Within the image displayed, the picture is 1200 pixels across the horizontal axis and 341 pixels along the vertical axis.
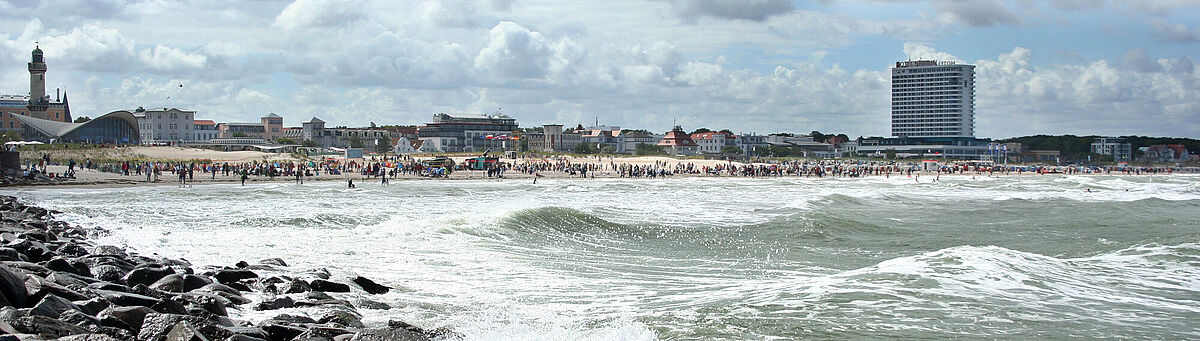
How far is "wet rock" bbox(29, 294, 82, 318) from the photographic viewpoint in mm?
6832

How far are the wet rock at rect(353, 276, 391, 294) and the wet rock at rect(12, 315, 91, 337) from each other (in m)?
4.65

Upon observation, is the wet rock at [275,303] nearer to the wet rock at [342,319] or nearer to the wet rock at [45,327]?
the wet rock at [342,319]

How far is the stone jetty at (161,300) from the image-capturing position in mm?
6547

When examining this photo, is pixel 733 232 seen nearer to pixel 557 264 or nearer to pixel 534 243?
pixel 534 243

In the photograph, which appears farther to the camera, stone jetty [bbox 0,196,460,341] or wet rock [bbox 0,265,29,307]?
wet rock [bbox 0,265,29,307]

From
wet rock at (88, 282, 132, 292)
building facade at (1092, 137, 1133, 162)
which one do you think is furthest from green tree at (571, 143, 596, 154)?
wet rock at (88, 282, 132, 292)

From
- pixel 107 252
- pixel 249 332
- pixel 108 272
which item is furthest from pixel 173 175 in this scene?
pixel 249 332

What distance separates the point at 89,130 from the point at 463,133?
53126 mm

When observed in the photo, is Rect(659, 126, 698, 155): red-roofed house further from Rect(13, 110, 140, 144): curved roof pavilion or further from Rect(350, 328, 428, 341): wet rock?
Rect(350, 328, 428, 341): wet rock

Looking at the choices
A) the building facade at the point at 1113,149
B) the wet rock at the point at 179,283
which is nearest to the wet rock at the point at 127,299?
the wet rock at the point at 179,283

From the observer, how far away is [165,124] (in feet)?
400

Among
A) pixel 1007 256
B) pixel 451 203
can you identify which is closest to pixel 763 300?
pixel 1007 256

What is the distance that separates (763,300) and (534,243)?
7.85m

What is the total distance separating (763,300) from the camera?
11375mm
